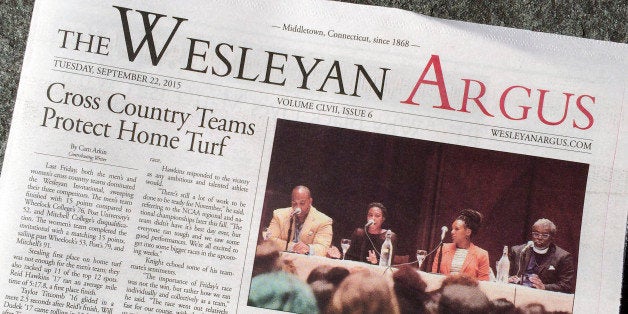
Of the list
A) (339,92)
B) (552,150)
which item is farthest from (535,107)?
(339,92)

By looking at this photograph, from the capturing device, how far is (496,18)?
0.54 meters

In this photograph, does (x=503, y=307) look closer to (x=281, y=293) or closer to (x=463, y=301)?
(x=463, y=301)

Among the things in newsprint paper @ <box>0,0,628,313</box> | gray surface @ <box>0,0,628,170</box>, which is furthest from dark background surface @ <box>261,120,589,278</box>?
gray surface @ <box>0,0,628,170</box>

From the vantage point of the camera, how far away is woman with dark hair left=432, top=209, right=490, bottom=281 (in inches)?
20.4

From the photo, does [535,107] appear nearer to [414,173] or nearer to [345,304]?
[414,173]

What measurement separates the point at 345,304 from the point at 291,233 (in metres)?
0.08

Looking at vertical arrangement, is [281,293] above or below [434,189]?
below

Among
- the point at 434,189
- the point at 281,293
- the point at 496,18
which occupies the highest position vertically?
the point at 496,18

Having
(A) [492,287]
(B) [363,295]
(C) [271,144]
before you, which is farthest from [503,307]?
(C) [271,144]

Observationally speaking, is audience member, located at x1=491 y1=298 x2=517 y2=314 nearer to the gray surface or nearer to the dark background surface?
the dark background surface

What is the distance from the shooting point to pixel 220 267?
523mm

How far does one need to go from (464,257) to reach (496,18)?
215 millimetres

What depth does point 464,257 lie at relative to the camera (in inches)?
20.4

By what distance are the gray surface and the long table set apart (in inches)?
9.0
